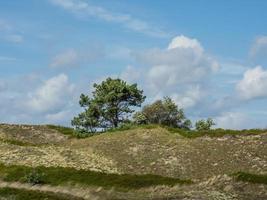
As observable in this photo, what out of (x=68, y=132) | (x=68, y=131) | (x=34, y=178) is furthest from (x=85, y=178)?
(x=68, y=131)

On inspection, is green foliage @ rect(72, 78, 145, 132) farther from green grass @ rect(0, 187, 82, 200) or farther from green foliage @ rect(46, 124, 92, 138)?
green grass @ rect(0, 187, 82, 200)

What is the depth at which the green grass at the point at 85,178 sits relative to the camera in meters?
47.3

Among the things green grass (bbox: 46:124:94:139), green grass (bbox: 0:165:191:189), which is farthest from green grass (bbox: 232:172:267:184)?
green grass (bbox: 46:124:94:139)

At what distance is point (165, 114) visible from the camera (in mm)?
108000

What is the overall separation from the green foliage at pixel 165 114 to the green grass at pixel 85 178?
52087 mm

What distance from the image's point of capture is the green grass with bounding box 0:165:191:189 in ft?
155

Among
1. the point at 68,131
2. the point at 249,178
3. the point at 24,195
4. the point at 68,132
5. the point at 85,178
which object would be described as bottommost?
the point at 24,195

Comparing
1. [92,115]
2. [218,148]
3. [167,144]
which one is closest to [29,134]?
[92,115]

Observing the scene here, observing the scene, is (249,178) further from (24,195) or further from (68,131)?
(68,131)

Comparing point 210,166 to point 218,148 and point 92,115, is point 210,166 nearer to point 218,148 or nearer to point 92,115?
point 218,148

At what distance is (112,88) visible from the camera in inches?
3903

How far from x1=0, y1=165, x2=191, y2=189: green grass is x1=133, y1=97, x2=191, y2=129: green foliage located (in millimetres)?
52087

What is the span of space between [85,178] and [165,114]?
58.4m

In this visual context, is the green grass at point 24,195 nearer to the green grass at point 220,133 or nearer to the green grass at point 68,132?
the green grass at point 220,133
